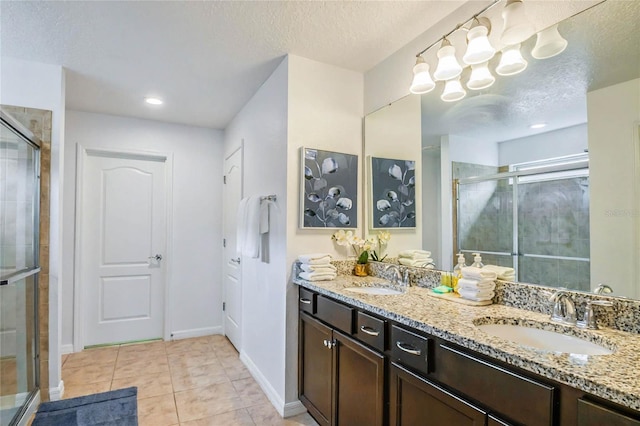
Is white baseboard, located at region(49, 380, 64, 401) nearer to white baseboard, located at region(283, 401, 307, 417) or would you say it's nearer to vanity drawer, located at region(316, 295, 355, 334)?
white baseboard, located at region(283, 401, 307, 417)

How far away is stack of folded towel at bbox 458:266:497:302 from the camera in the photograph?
1.56 meters

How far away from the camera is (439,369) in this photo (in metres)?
1.21

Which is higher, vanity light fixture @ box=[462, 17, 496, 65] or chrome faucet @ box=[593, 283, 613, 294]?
vanity light fixture @ box=[462, 17, 496, 65]

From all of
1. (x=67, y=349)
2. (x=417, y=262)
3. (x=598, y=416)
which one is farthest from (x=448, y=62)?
(x=67, y=349)

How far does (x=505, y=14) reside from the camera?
4.82 ft

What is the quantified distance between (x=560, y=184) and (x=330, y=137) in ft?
→ 4.71

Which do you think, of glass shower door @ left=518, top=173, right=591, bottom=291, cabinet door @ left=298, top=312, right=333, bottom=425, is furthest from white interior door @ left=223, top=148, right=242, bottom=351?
glass shower door @ left=518, top=173, right=591, bottom=291

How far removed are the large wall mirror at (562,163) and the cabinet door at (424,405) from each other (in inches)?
26.6

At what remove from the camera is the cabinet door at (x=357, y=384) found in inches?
59.4

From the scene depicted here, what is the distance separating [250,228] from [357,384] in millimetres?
1351

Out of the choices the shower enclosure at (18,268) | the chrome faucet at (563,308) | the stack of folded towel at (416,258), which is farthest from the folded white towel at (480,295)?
Answer: the shower enclosure at (18,268)

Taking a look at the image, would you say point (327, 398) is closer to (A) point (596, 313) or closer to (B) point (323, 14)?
(A) point (596, 313)

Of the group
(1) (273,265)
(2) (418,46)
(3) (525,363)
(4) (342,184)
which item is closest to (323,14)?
(2) (418,46)

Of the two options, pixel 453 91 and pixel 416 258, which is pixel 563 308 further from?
pixel 453 91
